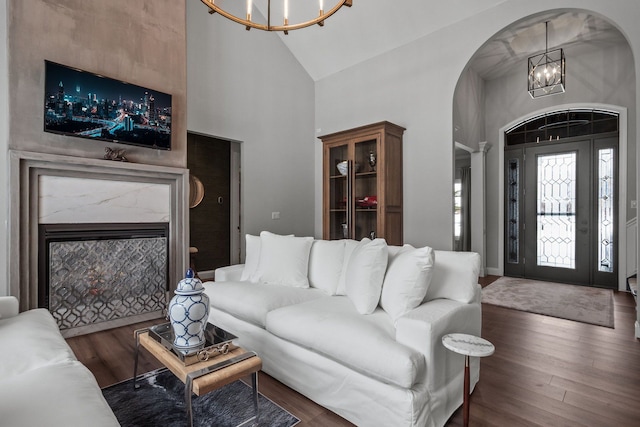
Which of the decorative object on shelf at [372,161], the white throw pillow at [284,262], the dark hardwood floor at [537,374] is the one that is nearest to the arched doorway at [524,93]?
the decorative object on shelf at [372,161]

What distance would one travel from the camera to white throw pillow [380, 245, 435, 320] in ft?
6.09

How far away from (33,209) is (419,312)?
10.1 feet

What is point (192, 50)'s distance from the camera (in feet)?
13.0

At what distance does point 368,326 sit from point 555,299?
12.2 feet

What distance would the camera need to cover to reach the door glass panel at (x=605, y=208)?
4.89 m

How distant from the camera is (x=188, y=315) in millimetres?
1604

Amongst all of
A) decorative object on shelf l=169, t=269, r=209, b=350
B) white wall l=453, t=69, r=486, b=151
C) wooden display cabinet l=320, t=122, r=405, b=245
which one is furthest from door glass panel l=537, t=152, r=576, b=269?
decorative object on shelf l=169, t=269, r=209, b=350

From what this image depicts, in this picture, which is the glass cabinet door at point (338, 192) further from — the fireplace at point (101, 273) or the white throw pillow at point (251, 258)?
the fireplace at point (101, 273)

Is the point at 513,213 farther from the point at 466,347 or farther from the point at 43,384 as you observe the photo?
the point at 43,384

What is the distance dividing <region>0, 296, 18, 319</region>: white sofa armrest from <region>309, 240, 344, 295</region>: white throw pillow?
1907 millimetres

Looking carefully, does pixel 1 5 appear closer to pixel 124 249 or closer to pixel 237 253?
pixel 124 249

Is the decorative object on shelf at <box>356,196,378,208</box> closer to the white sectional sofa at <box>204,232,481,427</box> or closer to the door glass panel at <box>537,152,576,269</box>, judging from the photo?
the white sectional sofa at <box>204,232,481,427</box>

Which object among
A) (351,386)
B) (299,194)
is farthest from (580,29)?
(351,386)

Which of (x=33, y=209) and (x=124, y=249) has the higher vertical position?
(x=33, y=209)
